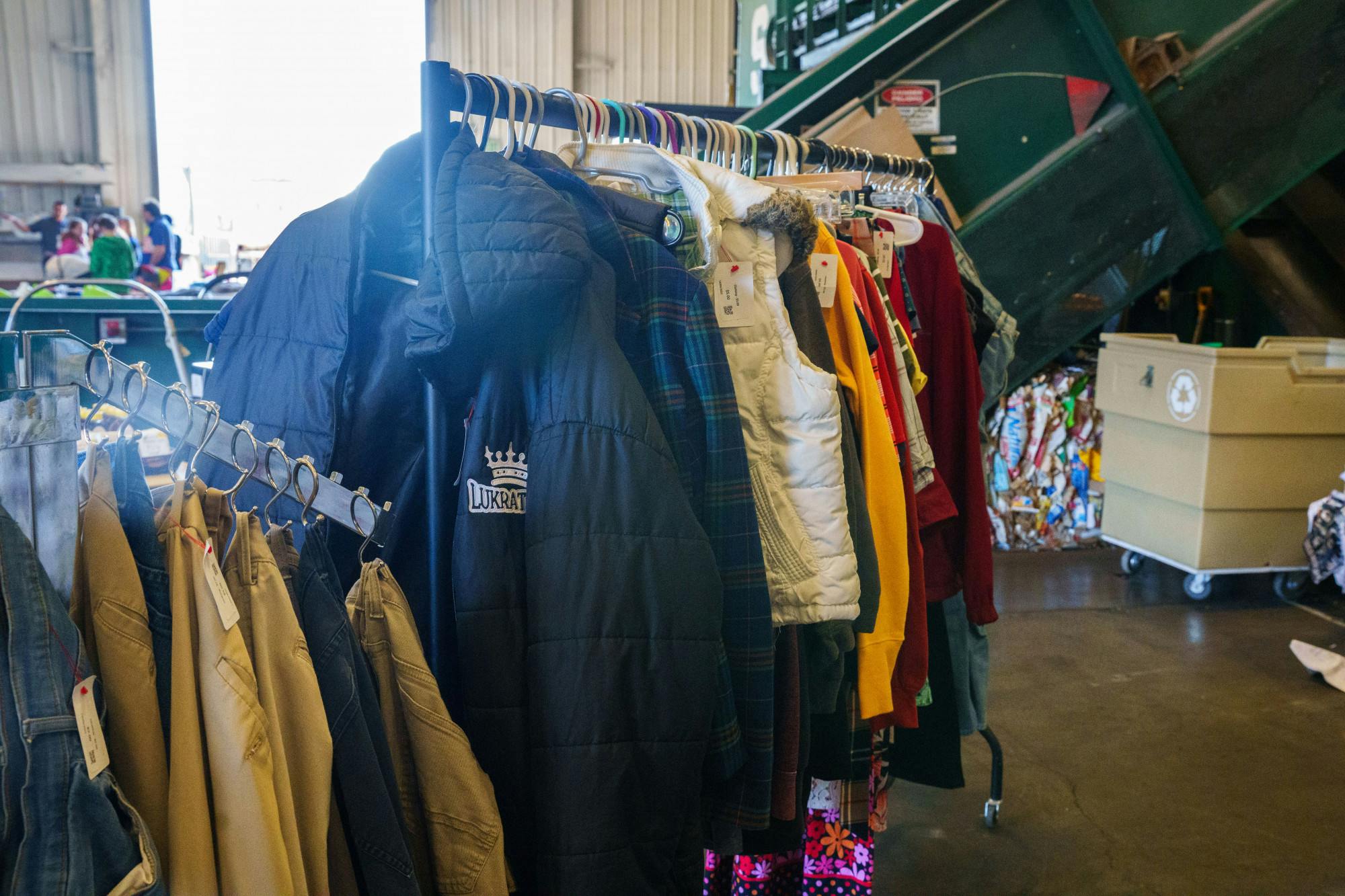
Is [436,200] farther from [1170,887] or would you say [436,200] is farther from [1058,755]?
[1058,755]

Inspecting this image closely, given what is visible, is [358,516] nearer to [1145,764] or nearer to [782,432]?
[782,432]

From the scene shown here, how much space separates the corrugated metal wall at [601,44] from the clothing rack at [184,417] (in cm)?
800

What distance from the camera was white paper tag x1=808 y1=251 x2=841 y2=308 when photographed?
155 centimetres

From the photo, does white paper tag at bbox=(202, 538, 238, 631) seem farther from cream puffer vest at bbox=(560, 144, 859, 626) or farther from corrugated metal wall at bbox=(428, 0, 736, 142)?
corrugated metal wall at bbox=(428, 0, 736, 142)

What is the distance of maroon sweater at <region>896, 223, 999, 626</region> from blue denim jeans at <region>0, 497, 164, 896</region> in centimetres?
150

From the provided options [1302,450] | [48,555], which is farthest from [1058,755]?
[48,555]

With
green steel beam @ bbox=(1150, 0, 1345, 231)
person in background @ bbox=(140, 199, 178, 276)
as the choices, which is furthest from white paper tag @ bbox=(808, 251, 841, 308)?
person in background @ bbox=(140, 199, 178, 276)

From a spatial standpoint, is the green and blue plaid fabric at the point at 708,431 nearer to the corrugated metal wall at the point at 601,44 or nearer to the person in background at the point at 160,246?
the person in background at the point at 160,246

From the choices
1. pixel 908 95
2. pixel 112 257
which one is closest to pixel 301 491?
pixel 908 95

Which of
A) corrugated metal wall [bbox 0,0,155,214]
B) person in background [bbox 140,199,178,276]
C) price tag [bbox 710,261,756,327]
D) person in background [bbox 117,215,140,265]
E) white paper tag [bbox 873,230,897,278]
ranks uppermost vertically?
corrugated metal wall [bbox 0,0,155,214]

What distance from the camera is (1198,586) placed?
418 cm

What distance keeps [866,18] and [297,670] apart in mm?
5018

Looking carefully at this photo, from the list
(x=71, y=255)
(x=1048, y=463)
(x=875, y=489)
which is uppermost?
(x=71, y=255)

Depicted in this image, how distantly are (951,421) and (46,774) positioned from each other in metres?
1.65
